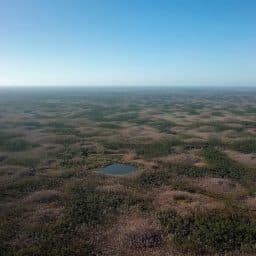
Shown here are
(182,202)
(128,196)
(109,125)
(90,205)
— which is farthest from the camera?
(109,125)

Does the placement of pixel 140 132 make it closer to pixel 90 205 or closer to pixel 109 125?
pixel 109 125

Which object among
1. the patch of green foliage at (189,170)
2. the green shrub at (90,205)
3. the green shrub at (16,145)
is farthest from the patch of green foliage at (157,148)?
the green shrub at (16,145)

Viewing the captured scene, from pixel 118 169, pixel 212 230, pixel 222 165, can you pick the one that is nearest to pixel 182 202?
pixel 212 230

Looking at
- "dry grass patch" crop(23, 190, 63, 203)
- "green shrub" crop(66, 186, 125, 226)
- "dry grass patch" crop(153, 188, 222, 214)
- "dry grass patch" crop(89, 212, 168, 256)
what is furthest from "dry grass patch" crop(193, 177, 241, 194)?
"dry grass patch" crop(23, 190, 63, 203)

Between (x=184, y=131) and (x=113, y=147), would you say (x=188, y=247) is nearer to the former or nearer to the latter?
(x=113, y=147)

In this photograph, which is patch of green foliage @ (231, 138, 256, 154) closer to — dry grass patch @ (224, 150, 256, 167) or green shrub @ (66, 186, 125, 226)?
dry grass patch @ (224, 150, 256, 167)

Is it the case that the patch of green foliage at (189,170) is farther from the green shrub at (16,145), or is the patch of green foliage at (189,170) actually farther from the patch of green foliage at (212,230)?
the green shrub at (16,145)
